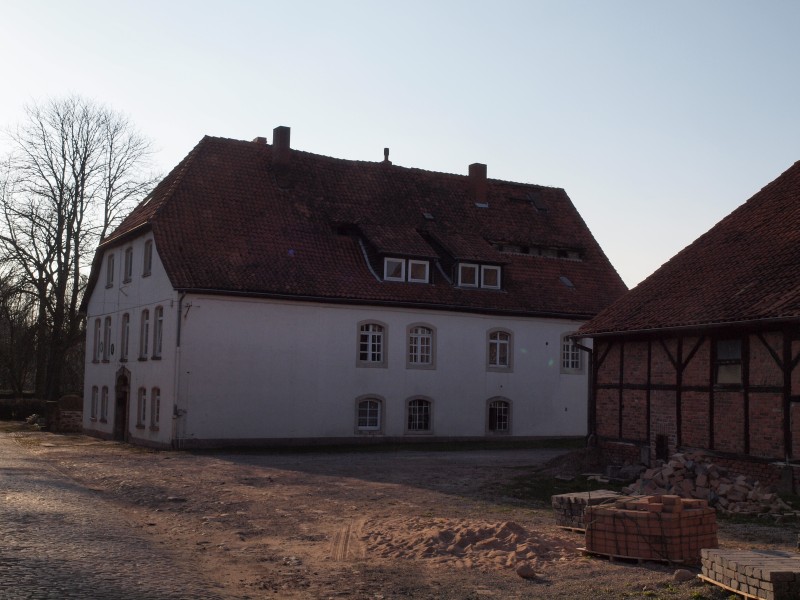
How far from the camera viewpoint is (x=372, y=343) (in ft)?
103

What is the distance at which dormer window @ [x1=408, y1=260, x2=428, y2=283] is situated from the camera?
32.7 m

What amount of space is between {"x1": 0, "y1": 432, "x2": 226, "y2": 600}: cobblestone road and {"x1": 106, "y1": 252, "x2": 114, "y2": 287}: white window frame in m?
20.2

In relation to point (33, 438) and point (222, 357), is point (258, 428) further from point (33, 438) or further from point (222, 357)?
point (33, 438)

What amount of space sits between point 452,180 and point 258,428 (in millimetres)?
14247

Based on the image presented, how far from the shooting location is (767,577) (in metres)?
8.24

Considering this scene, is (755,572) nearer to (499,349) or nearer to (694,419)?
(694,419)

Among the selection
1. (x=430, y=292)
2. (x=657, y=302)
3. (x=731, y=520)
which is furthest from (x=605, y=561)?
(x=430, y=292)

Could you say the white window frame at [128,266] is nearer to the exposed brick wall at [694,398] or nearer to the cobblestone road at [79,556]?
the exposed brick wall at [694,398]

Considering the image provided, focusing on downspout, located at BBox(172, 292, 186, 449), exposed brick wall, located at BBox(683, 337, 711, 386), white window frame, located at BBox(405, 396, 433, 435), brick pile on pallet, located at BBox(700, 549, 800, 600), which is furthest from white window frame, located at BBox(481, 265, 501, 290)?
brick pile on pallet, located at BBox(700, 549, 800, 600)

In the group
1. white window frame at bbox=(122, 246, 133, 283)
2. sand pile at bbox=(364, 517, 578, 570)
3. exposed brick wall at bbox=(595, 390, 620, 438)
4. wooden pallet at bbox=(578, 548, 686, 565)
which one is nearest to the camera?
wooden pallet at bbox=(578, 548, 686, 565)

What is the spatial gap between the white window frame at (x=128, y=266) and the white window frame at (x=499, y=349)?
12652 millimetres

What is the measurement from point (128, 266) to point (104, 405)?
5450mm

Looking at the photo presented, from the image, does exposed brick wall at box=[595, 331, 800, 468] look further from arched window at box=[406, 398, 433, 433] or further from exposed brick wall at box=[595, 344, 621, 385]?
arched window at box=[406, 398, 433, 433]

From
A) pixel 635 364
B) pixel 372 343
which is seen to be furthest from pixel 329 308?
pixel 635 364
